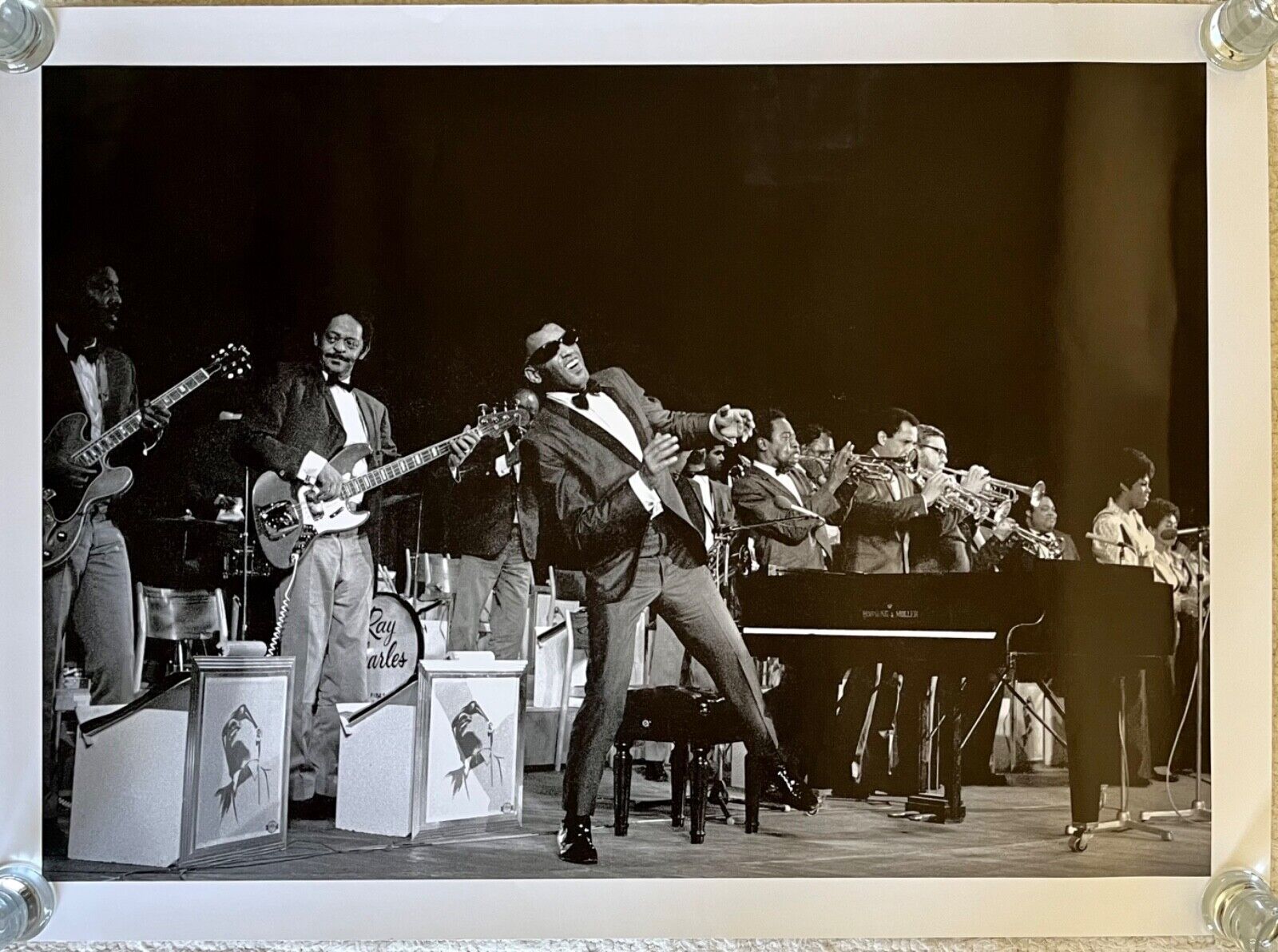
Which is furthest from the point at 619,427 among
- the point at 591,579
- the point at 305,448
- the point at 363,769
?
the point at 363,769

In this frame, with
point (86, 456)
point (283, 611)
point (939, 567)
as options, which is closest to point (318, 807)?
point (283, 611)

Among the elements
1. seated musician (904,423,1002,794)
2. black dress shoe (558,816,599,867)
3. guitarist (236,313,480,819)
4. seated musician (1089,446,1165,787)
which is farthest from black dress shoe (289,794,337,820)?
seated musician (1089,446,1165,787)

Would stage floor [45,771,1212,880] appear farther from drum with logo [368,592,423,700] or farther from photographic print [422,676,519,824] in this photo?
drum with logo [368,592,423,700]

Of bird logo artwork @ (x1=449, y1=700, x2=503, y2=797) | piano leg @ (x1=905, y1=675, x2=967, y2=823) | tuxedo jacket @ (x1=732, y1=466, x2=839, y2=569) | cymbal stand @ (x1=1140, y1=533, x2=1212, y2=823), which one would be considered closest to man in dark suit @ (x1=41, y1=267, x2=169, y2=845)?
bird logo artwork @ (x1=449, y1=700, x2=503, y2=797)

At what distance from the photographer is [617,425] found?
2.65 ft

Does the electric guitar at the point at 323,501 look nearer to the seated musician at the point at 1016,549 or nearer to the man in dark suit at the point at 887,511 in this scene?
the man in dark suit at the point at 887,511

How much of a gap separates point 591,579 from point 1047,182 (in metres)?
0.58

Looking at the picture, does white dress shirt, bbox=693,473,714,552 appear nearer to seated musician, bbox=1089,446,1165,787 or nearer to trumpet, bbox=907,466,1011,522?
trumpet, bbox=907,466,1011,522

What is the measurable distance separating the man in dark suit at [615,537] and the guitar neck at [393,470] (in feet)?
0.28

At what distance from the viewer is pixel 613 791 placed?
0.80 meters

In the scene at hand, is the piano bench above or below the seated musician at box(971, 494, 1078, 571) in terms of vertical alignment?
below

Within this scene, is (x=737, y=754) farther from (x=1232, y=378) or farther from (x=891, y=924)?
(x=1232, y=378)

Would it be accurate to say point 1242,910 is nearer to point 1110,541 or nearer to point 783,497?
point 1110,541

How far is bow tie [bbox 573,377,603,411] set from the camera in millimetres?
805
